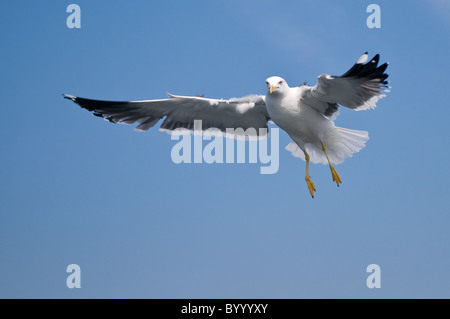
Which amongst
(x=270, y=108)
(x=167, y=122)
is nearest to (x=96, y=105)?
(x=167, y=122)

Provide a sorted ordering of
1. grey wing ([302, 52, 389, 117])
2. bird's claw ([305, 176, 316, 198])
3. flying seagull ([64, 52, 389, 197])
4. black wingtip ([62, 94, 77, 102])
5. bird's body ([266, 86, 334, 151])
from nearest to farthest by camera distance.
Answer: grey wing ([302, 52, 389, 117]) → flying seagull ([64, 52, 389, 197]) → bird's body ([266, 86, 334, 151]) → bird's claw ([305, 176, 316, 198]) → black wingtip ([62, 94, 77, 102])

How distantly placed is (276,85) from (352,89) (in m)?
1.06

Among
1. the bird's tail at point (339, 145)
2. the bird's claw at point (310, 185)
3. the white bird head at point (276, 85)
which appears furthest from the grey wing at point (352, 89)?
the bird's claw at point (310, 185)

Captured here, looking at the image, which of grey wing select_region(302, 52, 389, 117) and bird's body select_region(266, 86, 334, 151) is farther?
bird's body select_region(266, 86, 334, 151)

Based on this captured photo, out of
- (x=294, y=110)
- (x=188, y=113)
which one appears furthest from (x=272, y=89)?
(x=188, y=113)

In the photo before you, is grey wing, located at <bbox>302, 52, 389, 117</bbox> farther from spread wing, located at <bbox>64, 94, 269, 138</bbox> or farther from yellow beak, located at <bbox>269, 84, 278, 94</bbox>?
spread wing, located at <bbox>64, 94, 269, 138</bbox>

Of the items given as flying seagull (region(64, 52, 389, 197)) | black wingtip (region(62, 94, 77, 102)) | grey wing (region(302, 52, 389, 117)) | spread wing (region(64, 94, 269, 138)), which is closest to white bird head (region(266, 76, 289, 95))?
flying seagull (region(64, 52, 389, 197))

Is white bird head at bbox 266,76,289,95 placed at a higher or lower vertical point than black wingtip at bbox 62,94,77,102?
lower

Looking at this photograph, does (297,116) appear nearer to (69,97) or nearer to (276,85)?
(276,85)

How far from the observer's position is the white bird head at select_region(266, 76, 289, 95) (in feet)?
29.1

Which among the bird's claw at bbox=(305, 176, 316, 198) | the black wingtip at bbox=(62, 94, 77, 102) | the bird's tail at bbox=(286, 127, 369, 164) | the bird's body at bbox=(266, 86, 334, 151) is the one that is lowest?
the bird's claw at bbox=(305, 176, 316, 198)

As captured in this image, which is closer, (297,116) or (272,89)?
(272,89)

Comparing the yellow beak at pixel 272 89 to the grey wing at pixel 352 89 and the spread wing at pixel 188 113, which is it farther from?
the spread wing at pixel 188 113

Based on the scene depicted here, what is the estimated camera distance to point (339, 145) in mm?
9953
